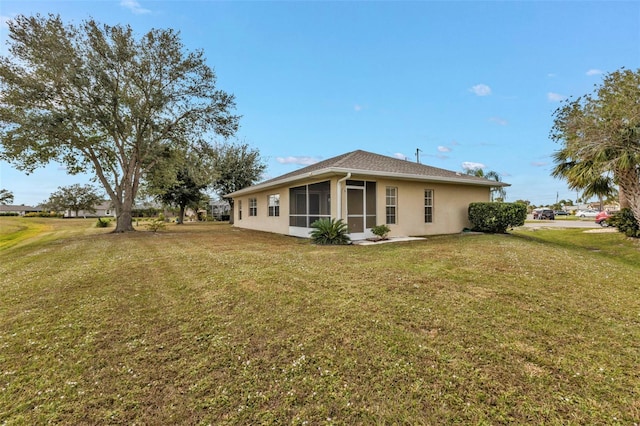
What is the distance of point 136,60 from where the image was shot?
15148 millimetres

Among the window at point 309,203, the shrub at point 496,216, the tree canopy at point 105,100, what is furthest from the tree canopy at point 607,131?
the tree canopy at point 105,100

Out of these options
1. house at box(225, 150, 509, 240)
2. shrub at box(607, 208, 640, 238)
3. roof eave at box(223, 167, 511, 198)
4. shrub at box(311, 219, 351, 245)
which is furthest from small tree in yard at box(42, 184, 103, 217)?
shrub at box(607, 208, 640, 238)

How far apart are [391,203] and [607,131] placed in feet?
24.9

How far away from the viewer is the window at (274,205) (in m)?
15.1

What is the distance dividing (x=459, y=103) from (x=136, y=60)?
18.0 metres

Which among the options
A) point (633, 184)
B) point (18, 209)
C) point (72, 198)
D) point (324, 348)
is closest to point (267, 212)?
point (324, 348)

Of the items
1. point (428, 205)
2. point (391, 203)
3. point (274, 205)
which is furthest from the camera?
point (274, 205)

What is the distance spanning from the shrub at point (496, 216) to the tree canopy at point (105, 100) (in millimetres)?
14481

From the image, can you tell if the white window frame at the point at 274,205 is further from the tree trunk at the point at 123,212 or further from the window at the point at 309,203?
the tree trunk at the point at 123,212

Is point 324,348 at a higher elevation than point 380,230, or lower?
lower

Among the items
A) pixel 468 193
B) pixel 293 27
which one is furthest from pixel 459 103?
pixel 293 27

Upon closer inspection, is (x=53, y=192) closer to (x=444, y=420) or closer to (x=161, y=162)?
(x=161, y=162)

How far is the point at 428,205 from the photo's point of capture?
12445 mm

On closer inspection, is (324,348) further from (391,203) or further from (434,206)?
(434,206)
